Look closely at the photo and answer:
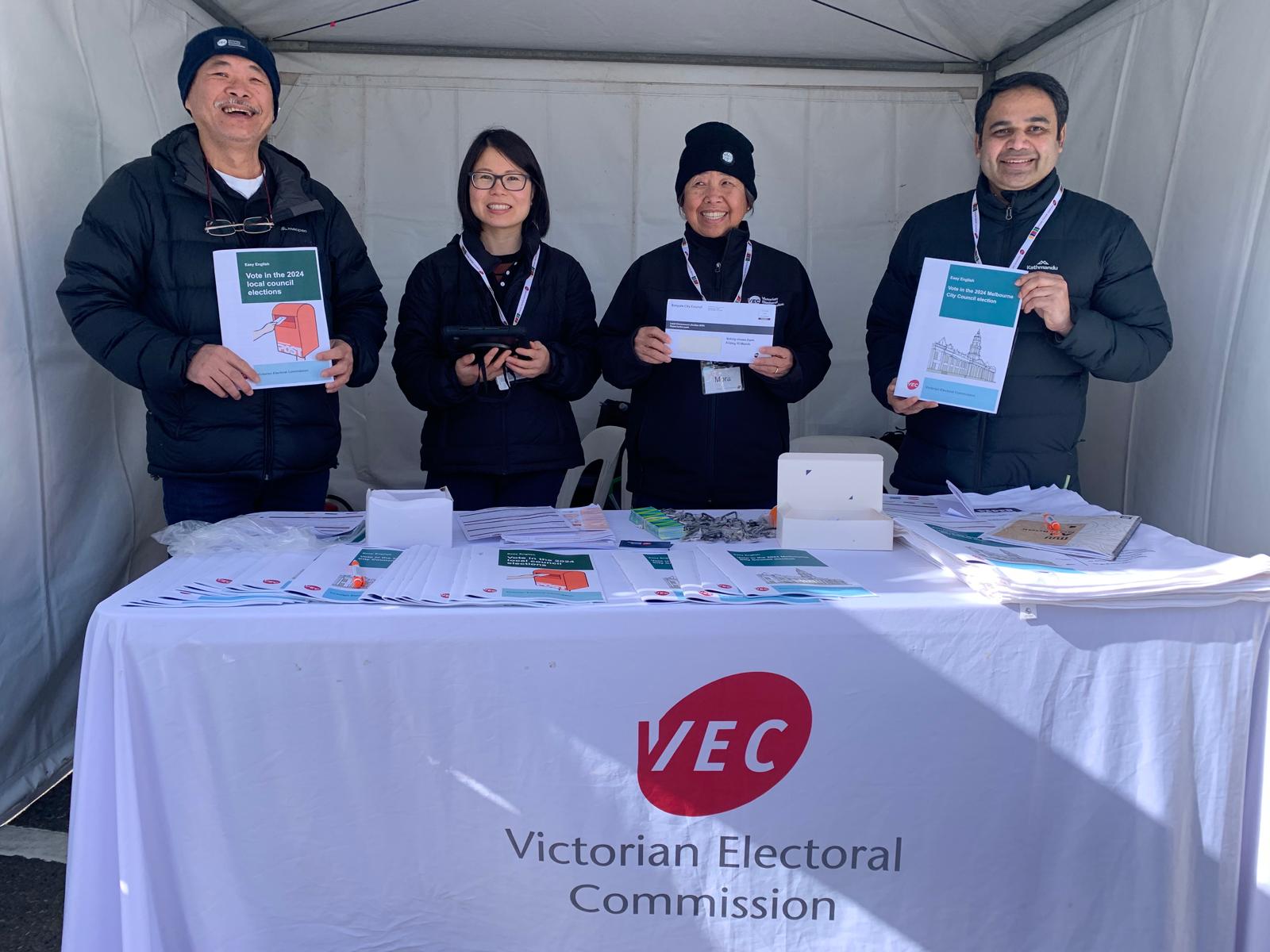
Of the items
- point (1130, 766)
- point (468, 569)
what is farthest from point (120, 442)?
point (1130, 766)

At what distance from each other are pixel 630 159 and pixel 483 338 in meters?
2.29

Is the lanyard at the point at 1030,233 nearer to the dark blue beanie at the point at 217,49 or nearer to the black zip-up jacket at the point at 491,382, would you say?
the black zip-up jacket at the point at 491,382

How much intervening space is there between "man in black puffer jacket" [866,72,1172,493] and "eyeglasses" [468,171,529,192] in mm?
1198

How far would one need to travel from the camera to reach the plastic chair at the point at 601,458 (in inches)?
181

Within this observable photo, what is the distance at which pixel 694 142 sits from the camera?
3.03 metres

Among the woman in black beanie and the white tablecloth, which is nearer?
the white tablecloth

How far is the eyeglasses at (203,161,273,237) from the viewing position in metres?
2.54

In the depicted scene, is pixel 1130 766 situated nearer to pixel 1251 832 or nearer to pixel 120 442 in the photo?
pixel 1251 832

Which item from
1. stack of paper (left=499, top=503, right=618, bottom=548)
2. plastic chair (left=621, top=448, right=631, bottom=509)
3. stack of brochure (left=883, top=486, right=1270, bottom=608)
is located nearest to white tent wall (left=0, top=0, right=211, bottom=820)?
stack of paper (left=499, top=503, right=618, bottom=548)

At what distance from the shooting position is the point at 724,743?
1723mm

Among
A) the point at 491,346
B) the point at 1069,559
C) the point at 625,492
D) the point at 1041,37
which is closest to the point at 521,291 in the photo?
the point at 491,346

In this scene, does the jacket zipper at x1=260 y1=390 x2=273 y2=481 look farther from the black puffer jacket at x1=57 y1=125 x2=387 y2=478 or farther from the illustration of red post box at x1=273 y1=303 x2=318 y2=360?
the illustration of red post box at x1=273 y1=303 x2=318 y2=360

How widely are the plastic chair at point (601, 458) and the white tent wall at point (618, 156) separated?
336 mm

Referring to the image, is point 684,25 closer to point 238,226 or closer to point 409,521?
point 238,226
